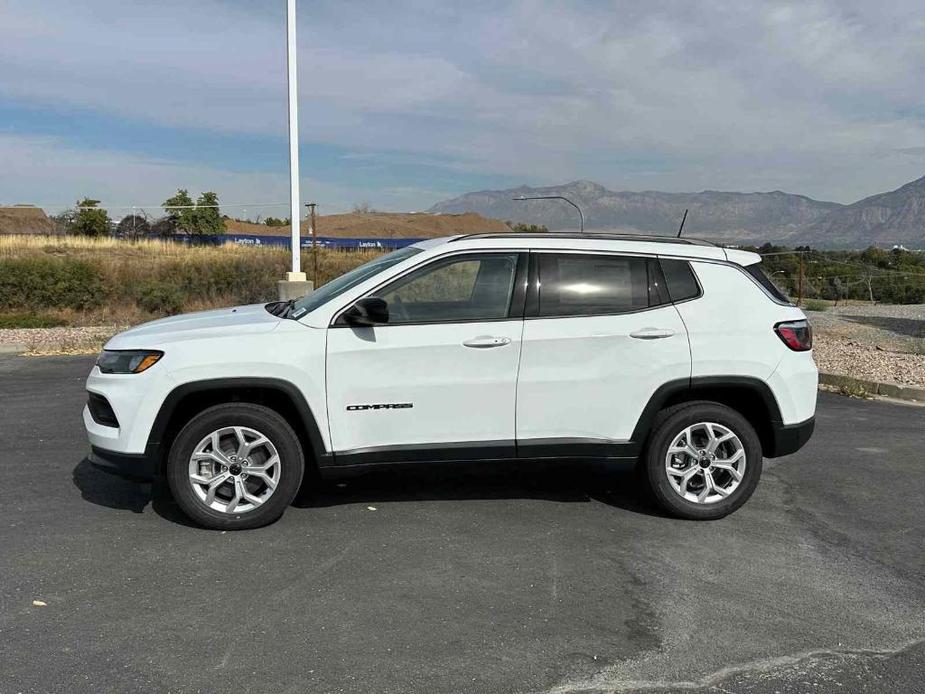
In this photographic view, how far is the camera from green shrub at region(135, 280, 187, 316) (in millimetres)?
20672

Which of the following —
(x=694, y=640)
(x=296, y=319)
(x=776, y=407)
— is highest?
(x=296, y=319)

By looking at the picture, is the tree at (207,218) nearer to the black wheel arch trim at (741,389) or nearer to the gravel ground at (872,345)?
the gravel ground at (872,345)

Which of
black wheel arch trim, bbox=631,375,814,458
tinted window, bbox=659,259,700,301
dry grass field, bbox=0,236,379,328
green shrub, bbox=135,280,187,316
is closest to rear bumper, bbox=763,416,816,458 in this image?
black wheel arch trim, bbox=631,375,814,458

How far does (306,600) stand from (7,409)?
19.4ft

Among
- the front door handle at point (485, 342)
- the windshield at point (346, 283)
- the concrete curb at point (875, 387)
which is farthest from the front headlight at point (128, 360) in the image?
the concrete curb at point (875, 387)

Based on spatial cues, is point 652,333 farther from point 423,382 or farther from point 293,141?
point 293,141

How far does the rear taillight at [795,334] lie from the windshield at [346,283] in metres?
2.41

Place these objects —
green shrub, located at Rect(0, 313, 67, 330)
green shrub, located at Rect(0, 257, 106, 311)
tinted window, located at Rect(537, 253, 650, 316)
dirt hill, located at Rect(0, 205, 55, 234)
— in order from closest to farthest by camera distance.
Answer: tinted window, located at Rect(537, 253, 650, 316) < green shrub, located at Rect(0, 313, 67, 330) < green shrub, located at Rect(0, 257, 106, 311) < dirt hill, located at Rect(0, 205, 55, 234)

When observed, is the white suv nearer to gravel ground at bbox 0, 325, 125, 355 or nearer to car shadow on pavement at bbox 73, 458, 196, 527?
car shadow on pavement at bbox 73, 458, 196, 527

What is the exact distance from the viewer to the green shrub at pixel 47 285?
20406 millimetres

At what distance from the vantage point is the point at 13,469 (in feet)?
19.9

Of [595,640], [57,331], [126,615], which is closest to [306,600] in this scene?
[126,615]

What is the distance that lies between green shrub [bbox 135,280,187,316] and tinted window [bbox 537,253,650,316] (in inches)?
687

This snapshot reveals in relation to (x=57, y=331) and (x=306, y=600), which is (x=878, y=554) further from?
(x=57, y=331)
